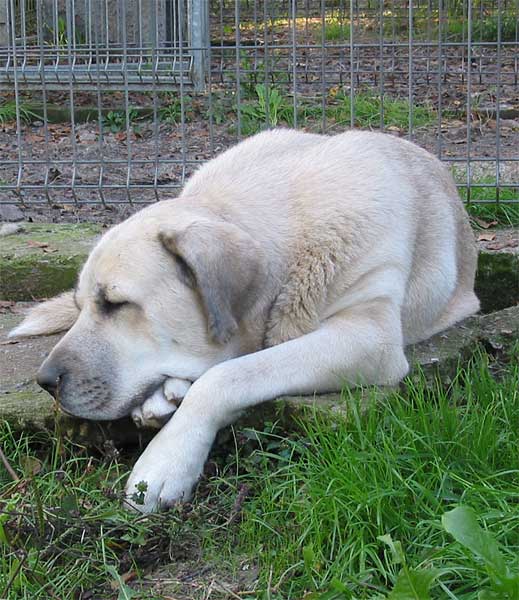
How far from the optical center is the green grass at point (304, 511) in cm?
262

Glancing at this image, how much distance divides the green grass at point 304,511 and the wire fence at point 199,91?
10.8ft

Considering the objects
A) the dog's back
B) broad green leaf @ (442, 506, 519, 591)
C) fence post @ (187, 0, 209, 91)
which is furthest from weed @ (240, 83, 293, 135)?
broad green leaf @ (442, 506, 519, 591)

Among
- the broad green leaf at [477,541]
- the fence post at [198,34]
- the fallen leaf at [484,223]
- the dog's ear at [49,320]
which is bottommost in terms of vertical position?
the broad green leaf at [477,541]

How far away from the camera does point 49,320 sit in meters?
4.08

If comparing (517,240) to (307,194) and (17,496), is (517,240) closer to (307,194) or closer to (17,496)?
(307,194)

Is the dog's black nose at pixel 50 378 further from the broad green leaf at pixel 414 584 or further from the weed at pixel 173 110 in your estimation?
the weed at pixel 173 110

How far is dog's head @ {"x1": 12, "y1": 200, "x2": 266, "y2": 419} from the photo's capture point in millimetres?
3164

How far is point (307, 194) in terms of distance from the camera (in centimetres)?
363

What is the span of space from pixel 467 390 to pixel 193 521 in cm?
103

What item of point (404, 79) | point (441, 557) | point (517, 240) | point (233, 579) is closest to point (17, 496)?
point (233, 579)

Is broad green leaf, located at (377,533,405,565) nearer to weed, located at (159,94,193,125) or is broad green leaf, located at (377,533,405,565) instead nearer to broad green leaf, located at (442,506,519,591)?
broad green leaf, located at (442,506,519,591)

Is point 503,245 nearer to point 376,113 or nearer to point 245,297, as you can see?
point 245,297

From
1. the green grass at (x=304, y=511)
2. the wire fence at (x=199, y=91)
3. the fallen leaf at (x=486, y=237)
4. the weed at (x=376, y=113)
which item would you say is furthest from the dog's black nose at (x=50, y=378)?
the weed at (x=376, y=113)

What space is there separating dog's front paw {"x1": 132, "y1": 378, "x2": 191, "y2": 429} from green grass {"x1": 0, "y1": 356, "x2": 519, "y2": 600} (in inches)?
6.7
